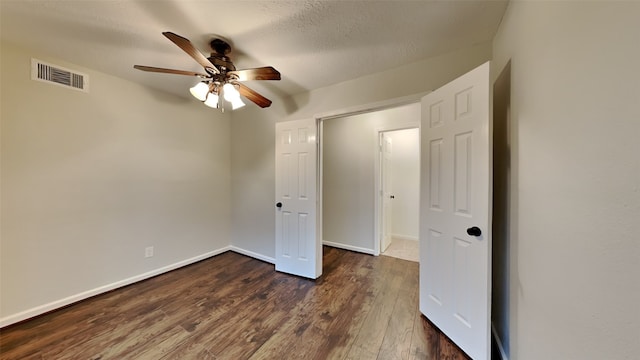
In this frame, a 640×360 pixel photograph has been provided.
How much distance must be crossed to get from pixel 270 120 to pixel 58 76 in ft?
6.99

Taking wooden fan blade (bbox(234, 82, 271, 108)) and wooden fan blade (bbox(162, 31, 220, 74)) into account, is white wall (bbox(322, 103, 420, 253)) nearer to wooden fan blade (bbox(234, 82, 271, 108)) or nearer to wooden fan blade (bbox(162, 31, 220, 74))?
wooden fan blade (bbox(234, 82, 271, 108))

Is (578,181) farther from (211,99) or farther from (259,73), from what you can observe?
(211,99)

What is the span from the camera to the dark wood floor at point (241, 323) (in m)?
1.60

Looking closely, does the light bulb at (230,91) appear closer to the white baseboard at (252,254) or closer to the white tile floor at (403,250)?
the white baseboard at (252,254)

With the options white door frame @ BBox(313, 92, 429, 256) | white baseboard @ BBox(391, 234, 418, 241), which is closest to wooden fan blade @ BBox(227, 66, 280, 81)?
white door frame @ BBox(313, 92, 429, 256)

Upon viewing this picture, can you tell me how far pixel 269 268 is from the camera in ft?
10.1

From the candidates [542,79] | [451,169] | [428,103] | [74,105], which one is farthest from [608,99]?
[74,105]

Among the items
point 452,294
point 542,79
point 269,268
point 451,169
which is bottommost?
point 269,268

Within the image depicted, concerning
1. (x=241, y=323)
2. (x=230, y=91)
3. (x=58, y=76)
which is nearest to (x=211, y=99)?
(x=230, y=91)

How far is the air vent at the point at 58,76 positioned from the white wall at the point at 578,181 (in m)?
3.68

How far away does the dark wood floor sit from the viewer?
1603 mm

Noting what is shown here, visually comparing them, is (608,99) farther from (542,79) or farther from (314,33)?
(314,33)

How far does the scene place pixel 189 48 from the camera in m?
1.45

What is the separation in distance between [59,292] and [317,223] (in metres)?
2.64
